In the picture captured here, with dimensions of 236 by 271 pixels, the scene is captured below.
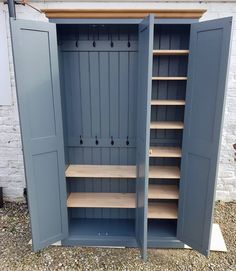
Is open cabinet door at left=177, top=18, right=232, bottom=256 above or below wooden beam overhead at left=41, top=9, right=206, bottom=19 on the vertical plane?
below

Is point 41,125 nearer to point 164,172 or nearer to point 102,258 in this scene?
point 164,172

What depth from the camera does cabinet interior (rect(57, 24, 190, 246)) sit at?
2.21 meters

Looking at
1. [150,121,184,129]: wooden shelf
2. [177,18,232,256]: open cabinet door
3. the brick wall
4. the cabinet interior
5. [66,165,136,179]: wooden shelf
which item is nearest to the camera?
[177,18,232,256]: open cabinet door

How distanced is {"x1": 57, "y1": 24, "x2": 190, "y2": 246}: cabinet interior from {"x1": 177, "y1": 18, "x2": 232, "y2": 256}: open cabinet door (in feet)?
0.42

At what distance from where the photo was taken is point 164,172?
2350mm

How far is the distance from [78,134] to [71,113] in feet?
→ 0.74

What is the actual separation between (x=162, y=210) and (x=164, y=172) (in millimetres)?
438

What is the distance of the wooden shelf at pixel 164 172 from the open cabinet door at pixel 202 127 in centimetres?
11

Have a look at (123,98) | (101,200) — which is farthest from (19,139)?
(123,98)

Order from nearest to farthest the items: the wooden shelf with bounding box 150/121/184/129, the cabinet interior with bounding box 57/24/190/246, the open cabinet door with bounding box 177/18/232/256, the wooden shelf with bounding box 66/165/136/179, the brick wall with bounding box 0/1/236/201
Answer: the open cabinet door with bounding box 177/18/232/256
the wooden shelf with bounding box 150/121/184/129
the cabinet interior with bounding box 57/24/190/246
the wooden shelf with bounding box 66/165/136/179
the brick wall with bounding box 0/1/236/201

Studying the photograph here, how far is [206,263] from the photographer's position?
2.26 metres

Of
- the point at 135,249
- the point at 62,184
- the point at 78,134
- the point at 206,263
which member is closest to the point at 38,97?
the point at 78,134

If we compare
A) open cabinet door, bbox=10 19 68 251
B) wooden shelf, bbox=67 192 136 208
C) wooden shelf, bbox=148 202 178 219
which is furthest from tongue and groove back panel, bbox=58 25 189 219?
wooden shelf, bbox=148 202 178 219

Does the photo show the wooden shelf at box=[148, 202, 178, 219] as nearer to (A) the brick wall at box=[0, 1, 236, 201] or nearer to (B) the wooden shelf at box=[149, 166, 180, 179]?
(B) the wooden shelf at box=[149, 166, 180, 179]
